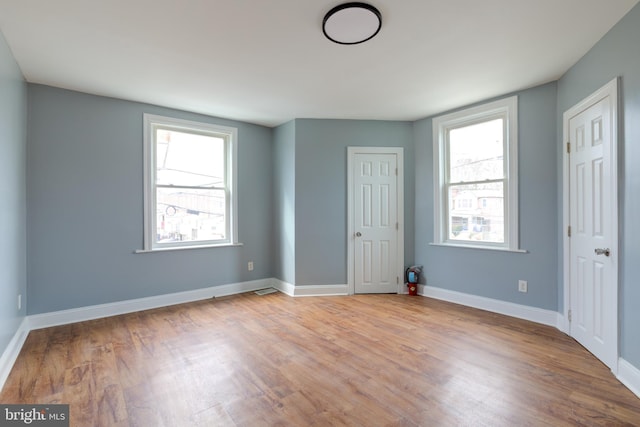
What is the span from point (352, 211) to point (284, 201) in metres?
1.04

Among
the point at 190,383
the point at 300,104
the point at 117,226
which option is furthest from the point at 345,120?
the point at 190,383

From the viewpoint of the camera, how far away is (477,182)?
372 cm

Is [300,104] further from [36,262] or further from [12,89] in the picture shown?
[36,262]

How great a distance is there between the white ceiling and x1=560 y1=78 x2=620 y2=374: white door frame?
17.1 inches

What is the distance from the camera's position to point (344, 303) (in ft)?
12.6

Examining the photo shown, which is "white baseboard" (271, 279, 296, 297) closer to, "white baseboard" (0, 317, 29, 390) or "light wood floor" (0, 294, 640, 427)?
"light wood floor" (0, 294, 640, 427)

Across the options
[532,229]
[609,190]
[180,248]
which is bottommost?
[180,248]

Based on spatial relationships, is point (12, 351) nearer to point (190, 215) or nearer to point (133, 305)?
point (133, 305)

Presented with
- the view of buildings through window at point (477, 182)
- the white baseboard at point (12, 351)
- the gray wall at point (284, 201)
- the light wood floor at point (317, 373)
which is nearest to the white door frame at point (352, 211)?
the view of buildings through window at point (477, 182)

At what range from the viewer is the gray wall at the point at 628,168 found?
1.98m

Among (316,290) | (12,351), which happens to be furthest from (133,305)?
(316,290)

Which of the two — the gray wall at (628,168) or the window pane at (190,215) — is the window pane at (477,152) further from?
the window pane at (190,215)

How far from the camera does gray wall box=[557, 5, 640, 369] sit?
1.98 meters

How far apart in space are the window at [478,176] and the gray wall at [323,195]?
107 centimetres
